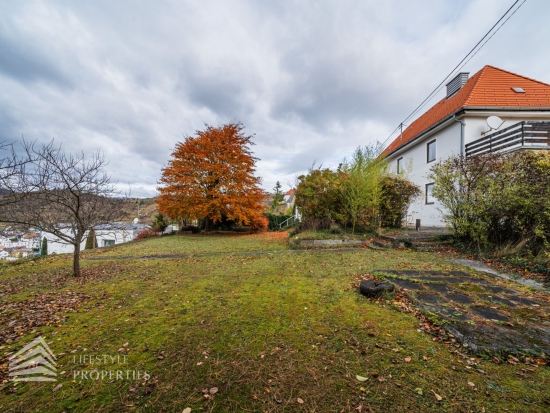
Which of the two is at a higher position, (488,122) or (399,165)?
(488,122)

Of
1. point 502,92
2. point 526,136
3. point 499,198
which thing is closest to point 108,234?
point 499,198

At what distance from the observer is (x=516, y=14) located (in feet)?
18.6

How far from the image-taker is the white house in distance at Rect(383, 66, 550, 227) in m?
7.96

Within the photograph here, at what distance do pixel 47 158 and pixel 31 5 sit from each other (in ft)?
16.7

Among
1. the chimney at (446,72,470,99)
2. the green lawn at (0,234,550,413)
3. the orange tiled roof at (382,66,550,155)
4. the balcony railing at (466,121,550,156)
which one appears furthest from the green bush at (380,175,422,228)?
the green lawn at (0,234,550,413)

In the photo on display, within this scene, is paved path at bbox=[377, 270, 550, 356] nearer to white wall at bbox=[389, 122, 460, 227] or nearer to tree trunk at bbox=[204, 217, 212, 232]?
white wall at bbox=[389, 122, 460, 227]

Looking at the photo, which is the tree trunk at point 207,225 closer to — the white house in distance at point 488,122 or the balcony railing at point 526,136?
the white house in distance at point 488,122

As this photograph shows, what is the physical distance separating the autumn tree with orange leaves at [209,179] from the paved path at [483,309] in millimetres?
Answer: 11322

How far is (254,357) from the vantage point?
6.66 ft

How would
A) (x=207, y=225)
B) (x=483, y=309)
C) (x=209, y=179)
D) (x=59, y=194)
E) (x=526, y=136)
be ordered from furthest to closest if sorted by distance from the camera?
1. (x=207, y=225)
2. (x=209, y=179)
3. (x=526, y=136)
4. (x=59, y=194)
5. (x=483, y=309)

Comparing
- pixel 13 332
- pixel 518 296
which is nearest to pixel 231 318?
pixel 13 332

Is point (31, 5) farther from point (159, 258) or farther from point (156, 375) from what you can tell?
point (156, 375)

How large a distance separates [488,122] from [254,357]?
1280 centimetres

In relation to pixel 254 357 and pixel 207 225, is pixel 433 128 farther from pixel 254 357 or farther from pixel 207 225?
pixel 207 225
